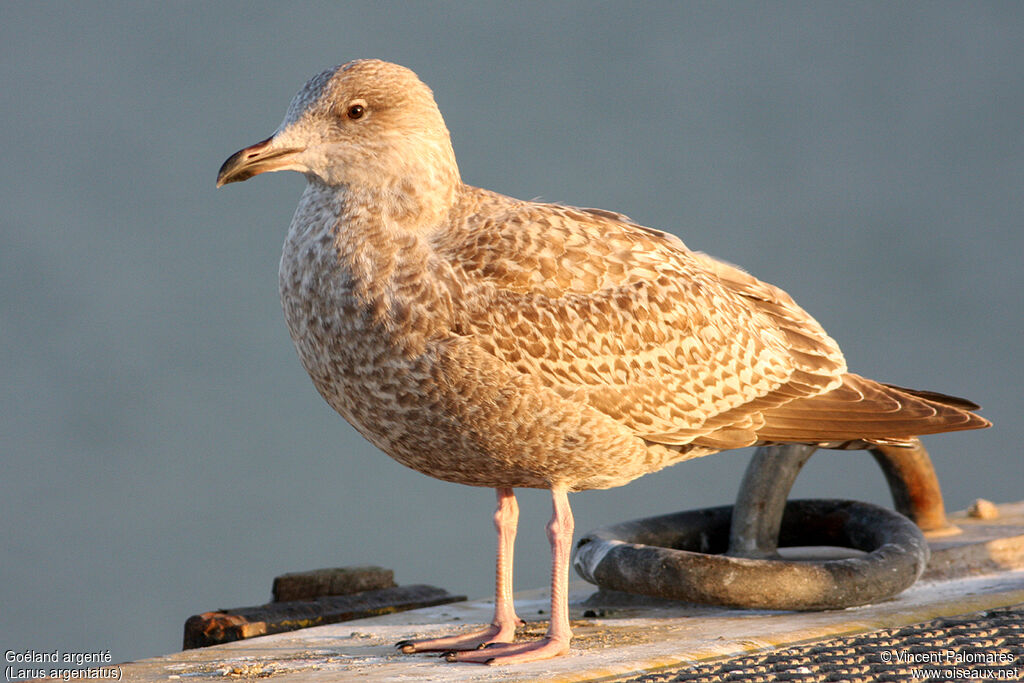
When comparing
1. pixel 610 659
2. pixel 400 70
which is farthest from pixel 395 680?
pixel 400 70

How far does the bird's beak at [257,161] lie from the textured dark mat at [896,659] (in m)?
2.24

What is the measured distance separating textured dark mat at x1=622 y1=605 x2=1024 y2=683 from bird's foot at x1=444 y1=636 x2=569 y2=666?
0.54 meters

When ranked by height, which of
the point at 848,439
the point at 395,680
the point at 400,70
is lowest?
the point at 395,680

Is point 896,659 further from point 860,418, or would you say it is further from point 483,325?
point 483,325

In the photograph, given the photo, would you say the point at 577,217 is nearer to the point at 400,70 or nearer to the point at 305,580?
the point at 400,70

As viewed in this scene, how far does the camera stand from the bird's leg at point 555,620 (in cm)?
453

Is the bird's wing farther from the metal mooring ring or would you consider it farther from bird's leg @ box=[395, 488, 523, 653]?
bird's leg @ box=[395, 488, 523, 653]

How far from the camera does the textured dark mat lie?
12.8ft

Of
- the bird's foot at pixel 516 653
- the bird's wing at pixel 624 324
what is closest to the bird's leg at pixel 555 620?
the bird's foot at pixel 516 653

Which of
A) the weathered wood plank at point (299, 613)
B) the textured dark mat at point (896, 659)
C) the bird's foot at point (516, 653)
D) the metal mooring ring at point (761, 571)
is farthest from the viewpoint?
the weathered wood plank at point (299, 613)

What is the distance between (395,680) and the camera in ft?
13.8

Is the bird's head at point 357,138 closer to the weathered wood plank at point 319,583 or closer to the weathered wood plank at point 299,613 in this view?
the weathered wood plank at point 299,613

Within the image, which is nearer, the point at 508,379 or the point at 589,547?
the point at 508,379

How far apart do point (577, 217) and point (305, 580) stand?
2.28m
